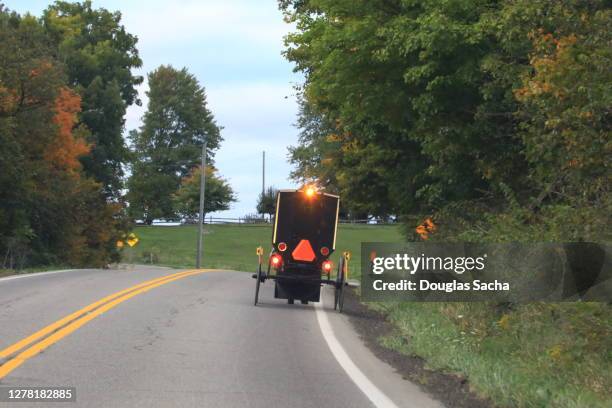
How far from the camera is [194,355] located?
10.2 m

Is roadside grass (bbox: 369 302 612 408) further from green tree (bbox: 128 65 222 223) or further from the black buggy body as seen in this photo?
green tree (bbox: 128 65 222 223)

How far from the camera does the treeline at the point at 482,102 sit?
1123cm

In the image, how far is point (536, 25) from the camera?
42.2ft

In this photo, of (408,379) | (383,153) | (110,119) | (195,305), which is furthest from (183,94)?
(408,379)

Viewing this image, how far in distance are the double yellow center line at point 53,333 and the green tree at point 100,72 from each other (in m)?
37.8

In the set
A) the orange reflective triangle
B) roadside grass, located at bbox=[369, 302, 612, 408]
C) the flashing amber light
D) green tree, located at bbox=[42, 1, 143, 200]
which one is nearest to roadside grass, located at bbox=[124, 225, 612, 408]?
roadside grass, located at bbox=[369, 302, 612, 408]

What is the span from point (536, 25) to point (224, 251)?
57696 millimetres

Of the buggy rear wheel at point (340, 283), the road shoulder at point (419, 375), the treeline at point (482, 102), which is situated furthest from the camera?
the buggy rear wheel at point (340, 283)

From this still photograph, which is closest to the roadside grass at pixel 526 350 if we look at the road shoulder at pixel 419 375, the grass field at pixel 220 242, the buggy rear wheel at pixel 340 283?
the road shoulder at pixel 419 375

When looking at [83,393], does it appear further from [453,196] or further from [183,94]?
[183,94]

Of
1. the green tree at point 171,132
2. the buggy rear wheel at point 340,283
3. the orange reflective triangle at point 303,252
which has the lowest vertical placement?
the buggy rear wheel at point 340,283

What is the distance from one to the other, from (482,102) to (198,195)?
79.2 metres

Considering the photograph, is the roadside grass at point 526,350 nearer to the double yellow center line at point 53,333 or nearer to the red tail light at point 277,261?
the red tail light at point 277,261

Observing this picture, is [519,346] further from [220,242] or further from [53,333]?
[220,242]
